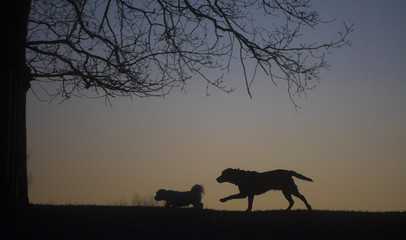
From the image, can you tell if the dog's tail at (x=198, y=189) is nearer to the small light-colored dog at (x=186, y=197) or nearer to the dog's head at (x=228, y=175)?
the small light-colored dog at (x=186, y=197)

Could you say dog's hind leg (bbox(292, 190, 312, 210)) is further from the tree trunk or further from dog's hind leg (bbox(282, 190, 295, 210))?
the tree trunk

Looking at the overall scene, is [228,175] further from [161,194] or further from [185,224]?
[185,224]

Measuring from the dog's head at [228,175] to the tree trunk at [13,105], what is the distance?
16.7 feet

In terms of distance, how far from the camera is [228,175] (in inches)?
540

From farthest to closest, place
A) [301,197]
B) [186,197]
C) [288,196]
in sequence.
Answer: [288,196] → [301,197] → [186,197]

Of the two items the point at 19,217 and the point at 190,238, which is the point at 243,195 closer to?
the point at 190,238

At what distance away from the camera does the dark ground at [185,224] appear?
8.36 meters

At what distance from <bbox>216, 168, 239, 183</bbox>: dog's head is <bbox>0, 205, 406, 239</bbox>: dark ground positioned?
303 centimetres

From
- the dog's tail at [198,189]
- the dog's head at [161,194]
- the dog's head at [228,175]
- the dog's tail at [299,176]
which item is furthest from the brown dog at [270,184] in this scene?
the dog's head at [161,194]

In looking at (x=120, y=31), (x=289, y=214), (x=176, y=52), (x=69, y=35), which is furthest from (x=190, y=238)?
(x=69, y=35)

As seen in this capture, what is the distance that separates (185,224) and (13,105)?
5.25m

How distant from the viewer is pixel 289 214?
10.3 metres

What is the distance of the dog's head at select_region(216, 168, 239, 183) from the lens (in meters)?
13.6

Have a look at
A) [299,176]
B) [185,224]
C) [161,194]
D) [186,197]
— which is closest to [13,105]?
[161,194]
